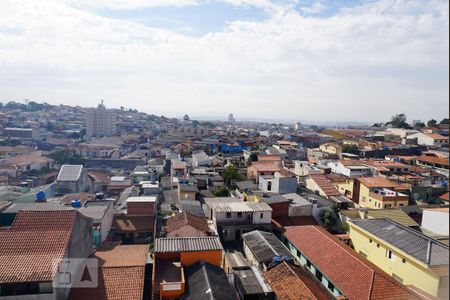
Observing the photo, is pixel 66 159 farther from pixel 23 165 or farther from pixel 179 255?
pixel 179 255


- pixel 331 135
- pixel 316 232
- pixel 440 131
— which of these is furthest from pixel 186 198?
pixel 331 135

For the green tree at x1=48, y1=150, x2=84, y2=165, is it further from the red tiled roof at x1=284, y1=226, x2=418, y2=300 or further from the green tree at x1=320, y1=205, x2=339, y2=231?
the red tiled roof at x1=284, y1=226, x2=418, y2=300

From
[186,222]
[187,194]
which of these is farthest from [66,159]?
[186,222]

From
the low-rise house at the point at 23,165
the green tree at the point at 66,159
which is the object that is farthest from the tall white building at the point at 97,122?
the low-rise house at the point at 23,165

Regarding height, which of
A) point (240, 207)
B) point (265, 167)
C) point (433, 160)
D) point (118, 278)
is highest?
point (433, 160)

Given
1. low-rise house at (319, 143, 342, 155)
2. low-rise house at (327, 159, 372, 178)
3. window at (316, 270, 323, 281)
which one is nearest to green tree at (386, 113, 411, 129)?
low-rise house at (319, 143, 342, 155)
